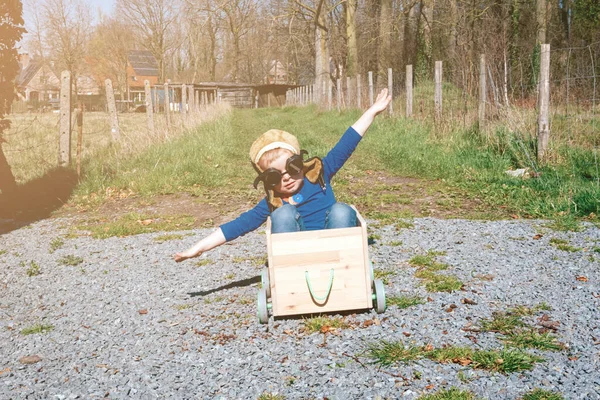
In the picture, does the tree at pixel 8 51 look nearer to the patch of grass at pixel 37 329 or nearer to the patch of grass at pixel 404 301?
the patch of grass at pixel 37 329

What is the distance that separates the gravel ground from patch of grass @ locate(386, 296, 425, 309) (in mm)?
65

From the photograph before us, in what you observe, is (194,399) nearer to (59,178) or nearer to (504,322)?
(504,322)

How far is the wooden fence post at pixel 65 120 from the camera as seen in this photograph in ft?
38.8

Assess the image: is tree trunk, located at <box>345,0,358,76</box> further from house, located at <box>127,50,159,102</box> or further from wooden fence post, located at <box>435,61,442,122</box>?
house, located at <box>127,50,159,102</box>

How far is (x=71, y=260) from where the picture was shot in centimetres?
598

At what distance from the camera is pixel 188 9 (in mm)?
46469

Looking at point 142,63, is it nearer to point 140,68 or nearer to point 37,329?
point 140,68

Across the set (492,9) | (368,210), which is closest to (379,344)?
(368,210)

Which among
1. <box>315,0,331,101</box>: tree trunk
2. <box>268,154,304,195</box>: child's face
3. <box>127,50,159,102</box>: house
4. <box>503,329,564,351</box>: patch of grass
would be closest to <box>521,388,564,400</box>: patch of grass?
<box>503,329,564,351</box>: patch of grass

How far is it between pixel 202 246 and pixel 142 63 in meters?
105

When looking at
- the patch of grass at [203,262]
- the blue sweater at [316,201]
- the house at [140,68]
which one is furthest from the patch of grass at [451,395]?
the house at [140,68]

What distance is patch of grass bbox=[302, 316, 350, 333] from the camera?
3.67m

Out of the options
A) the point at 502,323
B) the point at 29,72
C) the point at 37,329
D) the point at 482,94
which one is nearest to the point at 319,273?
the point at 502,323

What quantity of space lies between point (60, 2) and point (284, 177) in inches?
2367
